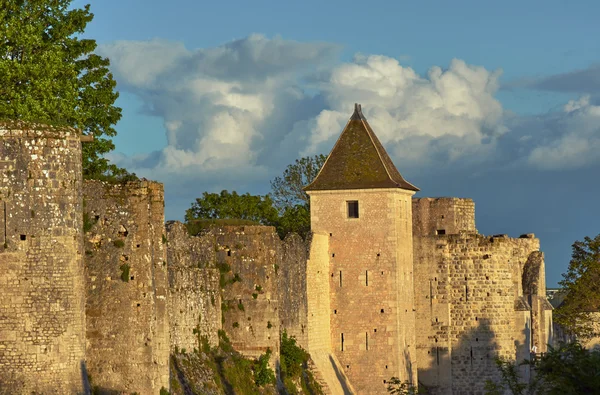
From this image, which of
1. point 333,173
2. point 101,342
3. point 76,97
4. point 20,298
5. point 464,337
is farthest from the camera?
point 464,337

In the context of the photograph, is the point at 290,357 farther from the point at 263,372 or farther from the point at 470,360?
the point at 470,360

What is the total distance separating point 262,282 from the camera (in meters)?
53.5

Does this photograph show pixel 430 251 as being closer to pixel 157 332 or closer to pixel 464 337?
pixel 464 337

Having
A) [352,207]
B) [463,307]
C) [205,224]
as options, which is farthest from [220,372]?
[463,307]

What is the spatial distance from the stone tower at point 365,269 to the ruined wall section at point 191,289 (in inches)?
438

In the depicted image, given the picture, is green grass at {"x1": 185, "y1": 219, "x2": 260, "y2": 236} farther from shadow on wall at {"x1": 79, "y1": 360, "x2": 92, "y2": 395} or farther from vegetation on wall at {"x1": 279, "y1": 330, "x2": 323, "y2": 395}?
shadow on wall at {"x1": 79, "y1": 360, "x2": 92, "y2": 395}

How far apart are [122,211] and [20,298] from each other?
539 cm

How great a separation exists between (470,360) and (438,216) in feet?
20.9

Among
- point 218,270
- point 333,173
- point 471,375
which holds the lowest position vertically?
point 471,375

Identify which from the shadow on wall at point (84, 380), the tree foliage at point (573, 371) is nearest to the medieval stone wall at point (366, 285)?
the shadow on wall at point (84, 380)

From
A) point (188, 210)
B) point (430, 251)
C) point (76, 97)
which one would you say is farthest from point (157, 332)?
point (188, 210)

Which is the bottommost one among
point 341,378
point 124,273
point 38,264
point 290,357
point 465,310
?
point 341,378

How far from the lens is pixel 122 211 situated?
130 ft

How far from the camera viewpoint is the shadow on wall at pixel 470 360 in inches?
2697
